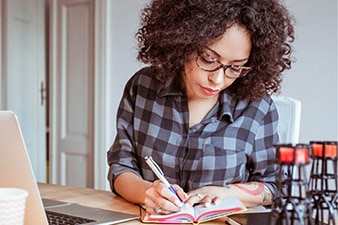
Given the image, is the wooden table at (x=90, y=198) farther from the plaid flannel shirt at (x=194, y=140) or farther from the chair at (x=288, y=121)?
the chair at (x=288, y=121)

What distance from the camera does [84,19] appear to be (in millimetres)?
3252

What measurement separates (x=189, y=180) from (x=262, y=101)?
0.32 m

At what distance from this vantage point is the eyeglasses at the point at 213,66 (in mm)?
1304

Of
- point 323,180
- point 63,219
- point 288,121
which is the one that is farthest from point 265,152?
point 323,180

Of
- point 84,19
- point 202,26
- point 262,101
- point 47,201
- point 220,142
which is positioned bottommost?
point 47,201

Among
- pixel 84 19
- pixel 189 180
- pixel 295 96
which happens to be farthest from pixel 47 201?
pixel 84 19

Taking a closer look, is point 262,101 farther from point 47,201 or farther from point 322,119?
point 322,119

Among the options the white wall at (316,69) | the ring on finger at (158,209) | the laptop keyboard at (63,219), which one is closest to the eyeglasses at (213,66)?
the ring on finger at (158,209)

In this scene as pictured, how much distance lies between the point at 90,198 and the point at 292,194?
32.7 inches

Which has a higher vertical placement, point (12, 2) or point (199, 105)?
point (12, 2)

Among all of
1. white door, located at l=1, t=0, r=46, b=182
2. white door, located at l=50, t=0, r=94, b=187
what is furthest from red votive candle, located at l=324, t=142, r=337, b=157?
white door, located at l=1, t=0, r=46, b=182

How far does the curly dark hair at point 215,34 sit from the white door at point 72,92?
69.1 inches

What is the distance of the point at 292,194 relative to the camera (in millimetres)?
643

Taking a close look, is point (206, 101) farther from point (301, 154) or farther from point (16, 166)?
point (301, 154)
